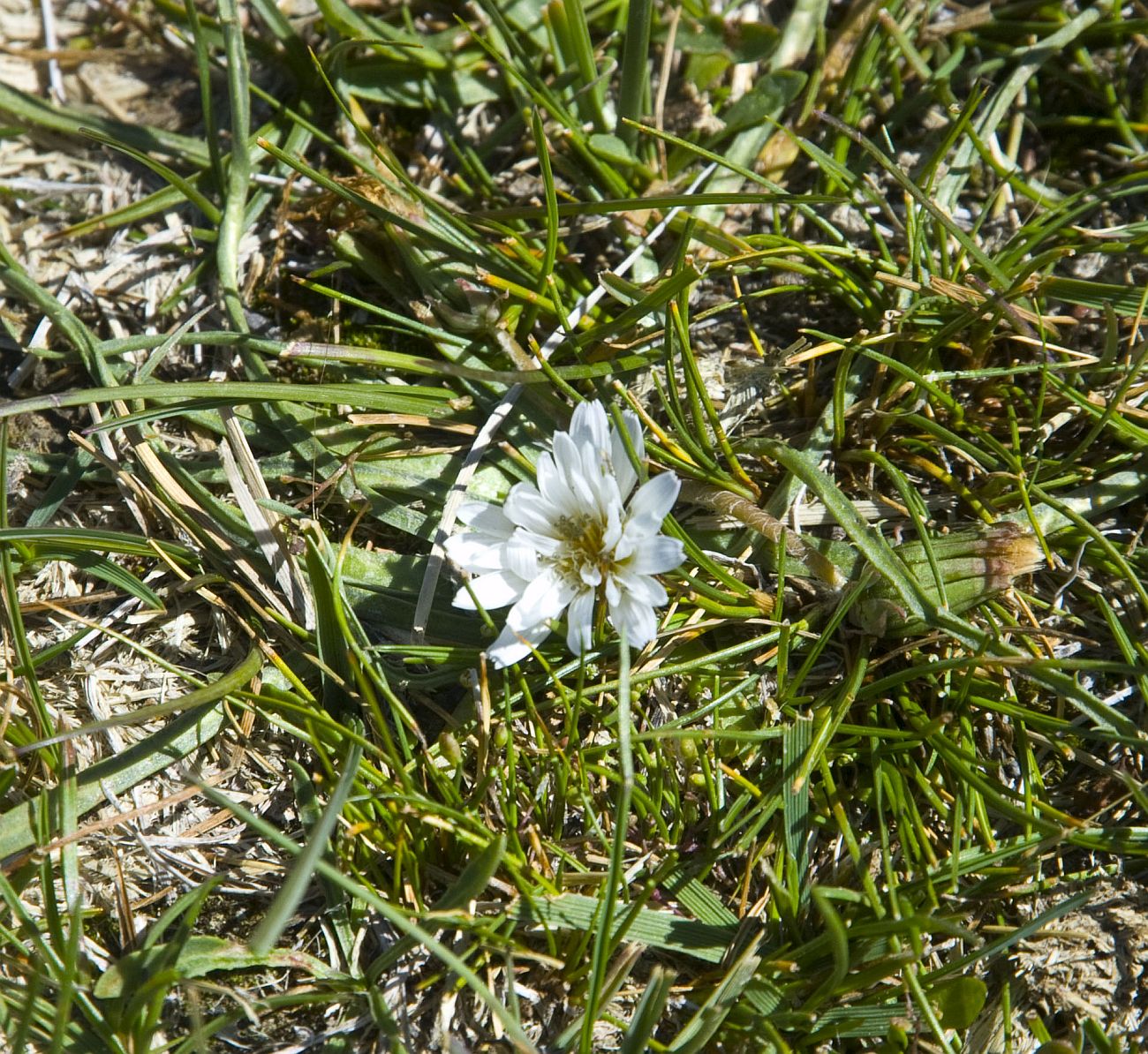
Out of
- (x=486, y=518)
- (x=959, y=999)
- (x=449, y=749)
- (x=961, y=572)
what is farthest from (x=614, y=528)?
(x=959, y=999)

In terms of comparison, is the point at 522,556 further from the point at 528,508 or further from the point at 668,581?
the point at 668,581

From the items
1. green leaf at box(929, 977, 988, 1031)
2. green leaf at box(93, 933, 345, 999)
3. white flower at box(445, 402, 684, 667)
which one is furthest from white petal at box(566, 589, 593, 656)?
green leaf at box(929, 977, 988, 1031)

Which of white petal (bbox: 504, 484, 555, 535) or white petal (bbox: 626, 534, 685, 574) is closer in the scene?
white petal (bbox: 626, 534, 685, 574)

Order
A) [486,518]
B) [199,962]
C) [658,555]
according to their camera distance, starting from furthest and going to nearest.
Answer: [486,518]
[199,962]
[658,555]

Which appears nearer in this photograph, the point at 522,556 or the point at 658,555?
the point at 658,555

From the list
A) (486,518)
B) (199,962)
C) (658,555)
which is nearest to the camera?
(658,555)

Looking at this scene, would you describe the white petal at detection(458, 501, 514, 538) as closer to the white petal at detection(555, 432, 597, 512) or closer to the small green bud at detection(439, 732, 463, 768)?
the white petal at detection(555, 432, 597, 512)

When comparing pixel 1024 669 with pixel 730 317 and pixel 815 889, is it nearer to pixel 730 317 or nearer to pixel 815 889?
pixel 815 889

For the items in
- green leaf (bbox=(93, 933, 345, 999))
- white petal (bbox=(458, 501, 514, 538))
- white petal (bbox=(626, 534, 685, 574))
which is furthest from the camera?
white petal (bbox=(458, 501, 514, 538))
